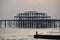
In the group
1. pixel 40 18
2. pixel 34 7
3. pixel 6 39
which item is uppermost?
pixel 34 7

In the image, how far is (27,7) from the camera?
191 inches

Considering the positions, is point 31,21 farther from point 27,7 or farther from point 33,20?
point 27,7

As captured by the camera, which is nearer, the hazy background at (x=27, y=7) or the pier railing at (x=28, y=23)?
the pier railing at (x=28, y=23)

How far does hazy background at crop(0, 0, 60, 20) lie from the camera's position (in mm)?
4844

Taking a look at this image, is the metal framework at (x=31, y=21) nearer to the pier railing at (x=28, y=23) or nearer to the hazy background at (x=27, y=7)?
the pier railing at (x=28, y=23)

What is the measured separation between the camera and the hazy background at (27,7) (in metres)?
4.84

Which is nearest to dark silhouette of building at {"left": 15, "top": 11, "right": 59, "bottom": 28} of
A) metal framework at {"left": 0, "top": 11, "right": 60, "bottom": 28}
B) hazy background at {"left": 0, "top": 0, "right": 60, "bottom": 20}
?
metal framework at {"left": 0, "top": 11, "right": 60, "bottom": 28}

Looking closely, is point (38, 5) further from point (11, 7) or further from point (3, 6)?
point (3, 6)

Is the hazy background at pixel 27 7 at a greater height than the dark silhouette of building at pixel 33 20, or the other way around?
the hazy background at pixel 27 7

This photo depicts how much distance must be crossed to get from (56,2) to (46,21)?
0.91 meters

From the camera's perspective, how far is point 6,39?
2406 mm

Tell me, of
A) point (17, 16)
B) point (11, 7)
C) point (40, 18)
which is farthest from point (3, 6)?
point (40, 18)

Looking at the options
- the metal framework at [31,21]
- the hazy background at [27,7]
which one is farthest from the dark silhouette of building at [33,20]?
the hazy background at [27,7]

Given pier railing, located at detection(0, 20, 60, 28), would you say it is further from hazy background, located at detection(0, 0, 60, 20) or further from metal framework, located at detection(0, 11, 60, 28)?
hazy background, located at detection(0, 0, 60, 20)
